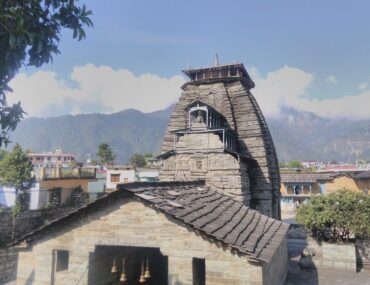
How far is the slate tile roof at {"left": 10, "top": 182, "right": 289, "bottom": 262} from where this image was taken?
1095cm

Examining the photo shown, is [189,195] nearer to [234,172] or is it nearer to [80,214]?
[80,214]

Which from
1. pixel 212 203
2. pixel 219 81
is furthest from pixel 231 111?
pixel 212 203

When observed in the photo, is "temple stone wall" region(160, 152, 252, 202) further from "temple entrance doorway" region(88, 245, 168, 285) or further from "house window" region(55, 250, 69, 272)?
"house window" region(55, 250, 69, 272)

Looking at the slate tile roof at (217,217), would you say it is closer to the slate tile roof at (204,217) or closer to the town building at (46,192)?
the slate tile roof at (204,217)

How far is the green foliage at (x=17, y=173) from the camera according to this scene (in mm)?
29062

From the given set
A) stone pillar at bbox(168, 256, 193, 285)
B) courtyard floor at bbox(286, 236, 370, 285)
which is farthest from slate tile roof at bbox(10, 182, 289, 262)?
courtyard floor at bbox(286, 236, 370, 285)

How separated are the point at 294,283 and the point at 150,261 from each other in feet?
24.9

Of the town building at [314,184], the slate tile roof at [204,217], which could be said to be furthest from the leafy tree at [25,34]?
the town building at [314,184]

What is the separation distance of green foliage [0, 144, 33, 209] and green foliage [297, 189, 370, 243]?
23451 mm

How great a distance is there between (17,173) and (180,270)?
23.4m

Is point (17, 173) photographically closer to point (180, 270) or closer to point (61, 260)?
point (61, 260)

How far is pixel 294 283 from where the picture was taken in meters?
17.0

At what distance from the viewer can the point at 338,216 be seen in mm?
21031

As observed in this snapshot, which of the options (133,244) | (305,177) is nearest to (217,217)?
(133,244)
